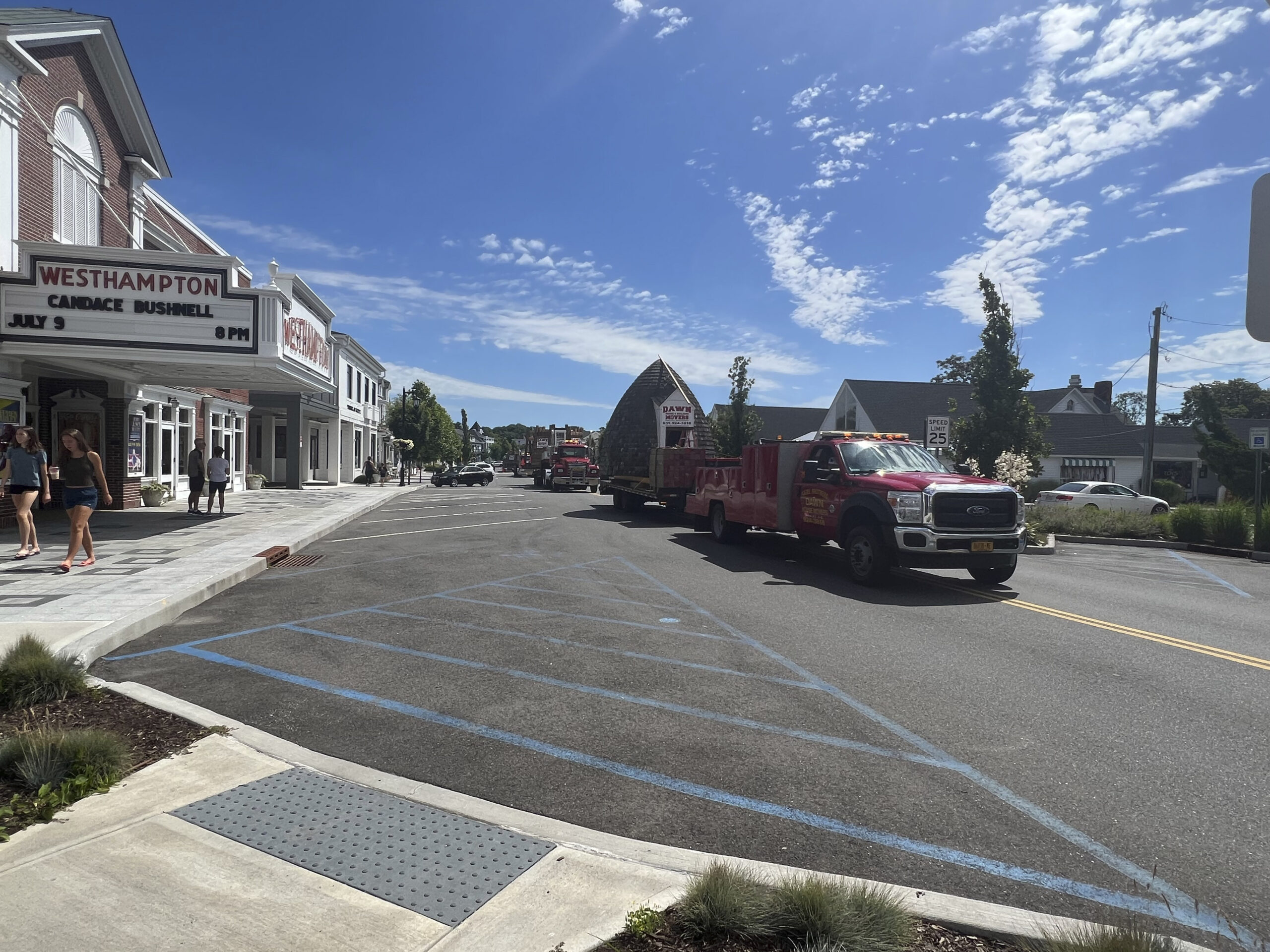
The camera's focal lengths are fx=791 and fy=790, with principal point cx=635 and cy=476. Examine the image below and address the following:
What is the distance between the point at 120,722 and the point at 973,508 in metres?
9.78

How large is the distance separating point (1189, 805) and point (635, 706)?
3.23 meters

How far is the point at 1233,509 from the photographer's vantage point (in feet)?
60.8

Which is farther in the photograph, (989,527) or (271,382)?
(271,382)

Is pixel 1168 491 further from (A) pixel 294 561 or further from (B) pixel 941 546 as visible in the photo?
(A) pixel 294 561

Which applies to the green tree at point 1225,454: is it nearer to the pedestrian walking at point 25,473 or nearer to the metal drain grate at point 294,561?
the metal drain grate at point 294,561

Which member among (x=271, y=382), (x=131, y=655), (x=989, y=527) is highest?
(x=271, y=382)

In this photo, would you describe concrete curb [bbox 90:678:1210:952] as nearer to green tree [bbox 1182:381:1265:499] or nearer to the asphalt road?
the asphalt road

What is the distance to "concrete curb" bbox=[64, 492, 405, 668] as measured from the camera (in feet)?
21.6

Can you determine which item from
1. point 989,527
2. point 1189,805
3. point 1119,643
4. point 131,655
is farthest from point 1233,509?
point 131,655

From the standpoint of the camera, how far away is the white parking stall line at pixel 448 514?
21484mm

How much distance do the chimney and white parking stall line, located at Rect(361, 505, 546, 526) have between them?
4280cm

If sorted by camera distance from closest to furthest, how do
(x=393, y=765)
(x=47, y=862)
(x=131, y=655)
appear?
(x=47, y=862) → (x=393, y=765) → (x=131, y=655)

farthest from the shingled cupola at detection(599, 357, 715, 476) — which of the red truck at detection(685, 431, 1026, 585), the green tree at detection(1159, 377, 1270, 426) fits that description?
the green tree at detection(1159, 377, 1270, 426)

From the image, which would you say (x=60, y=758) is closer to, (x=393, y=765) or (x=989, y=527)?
(x=393, y=765)
